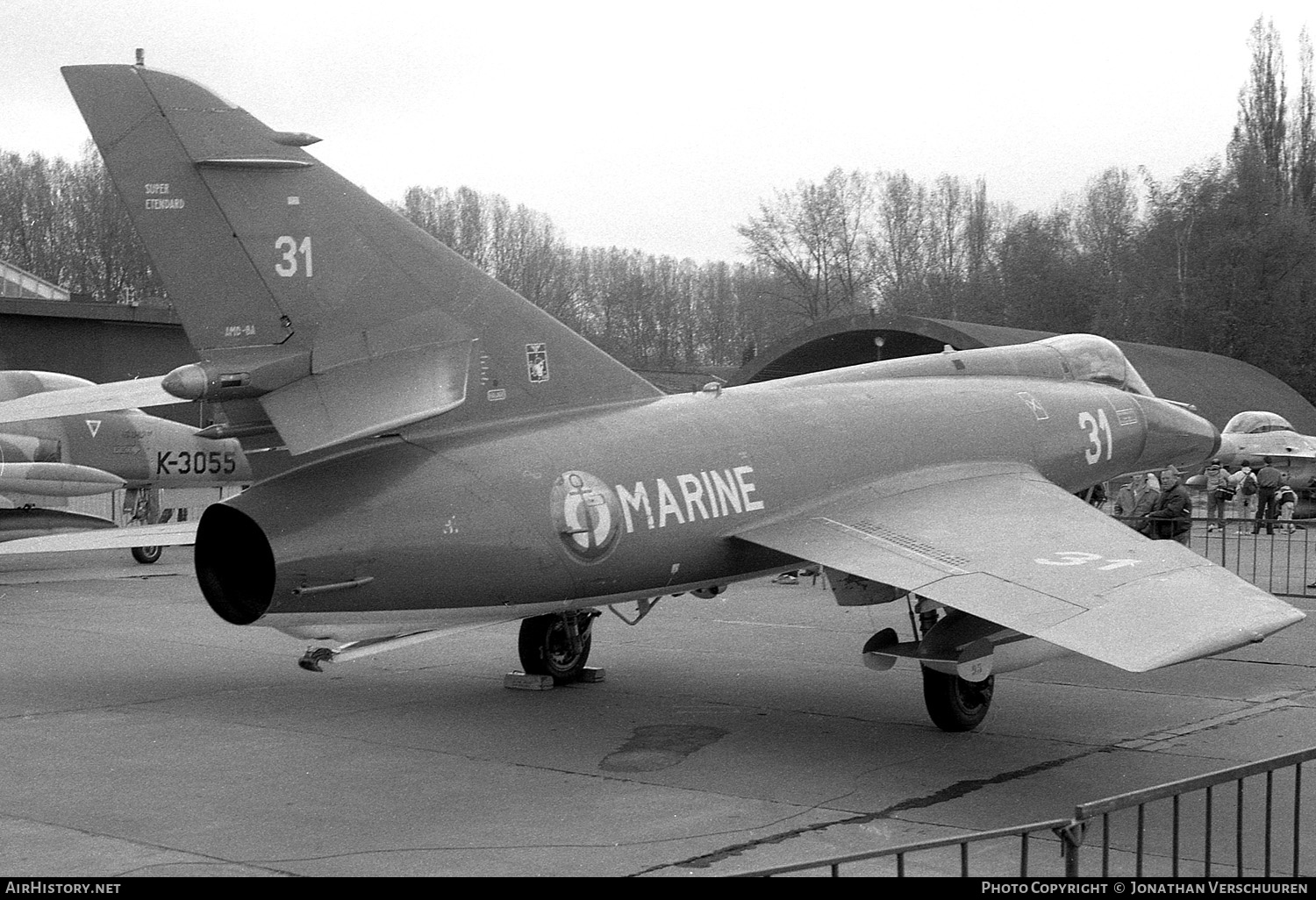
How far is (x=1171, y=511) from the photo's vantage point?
1631 cm

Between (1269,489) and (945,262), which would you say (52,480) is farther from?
(945,262)

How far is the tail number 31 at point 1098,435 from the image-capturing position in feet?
36.5

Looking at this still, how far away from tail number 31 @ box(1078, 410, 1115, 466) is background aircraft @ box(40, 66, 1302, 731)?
2141 mm

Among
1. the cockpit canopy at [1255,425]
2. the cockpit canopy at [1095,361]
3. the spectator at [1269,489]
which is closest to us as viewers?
the cockpit canopy at [1095,361]

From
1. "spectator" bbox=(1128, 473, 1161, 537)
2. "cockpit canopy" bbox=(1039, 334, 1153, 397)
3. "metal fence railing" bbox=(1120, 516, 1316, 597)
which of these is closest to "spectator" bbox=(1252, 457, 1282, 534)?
"metal fence railing" bbox=(1120, 516, 1316, 597)

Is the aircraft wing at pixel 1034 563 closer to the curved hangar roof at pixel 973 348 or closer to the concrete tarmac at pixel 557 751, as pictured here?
the concrete tarmac at pixel 557 751

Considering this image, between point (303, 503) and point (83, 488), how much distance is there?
43.7 feet

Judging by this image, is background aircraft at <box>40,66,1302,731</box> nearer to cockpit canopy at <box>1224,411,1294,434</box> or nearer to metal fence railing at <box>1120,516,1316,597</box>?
metal fence railing at <box>1120,516,1316,597</box>

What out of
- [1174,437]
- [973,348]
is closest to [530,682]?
[1174,437]

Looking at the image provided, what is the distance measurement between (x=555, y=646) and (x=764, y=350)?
20195 mm

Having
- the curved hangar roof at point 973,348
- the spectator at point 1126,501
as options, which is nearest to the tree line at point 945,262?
the curved hangar roof at point 973,348

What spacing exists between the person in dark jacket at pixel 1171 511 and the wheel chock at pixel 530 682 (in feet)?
28.9

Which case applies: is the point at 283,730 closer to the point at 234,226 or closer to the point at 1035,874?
the point at 234,226

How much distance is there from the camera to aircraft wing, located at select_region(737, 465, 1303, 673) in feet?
22.5
